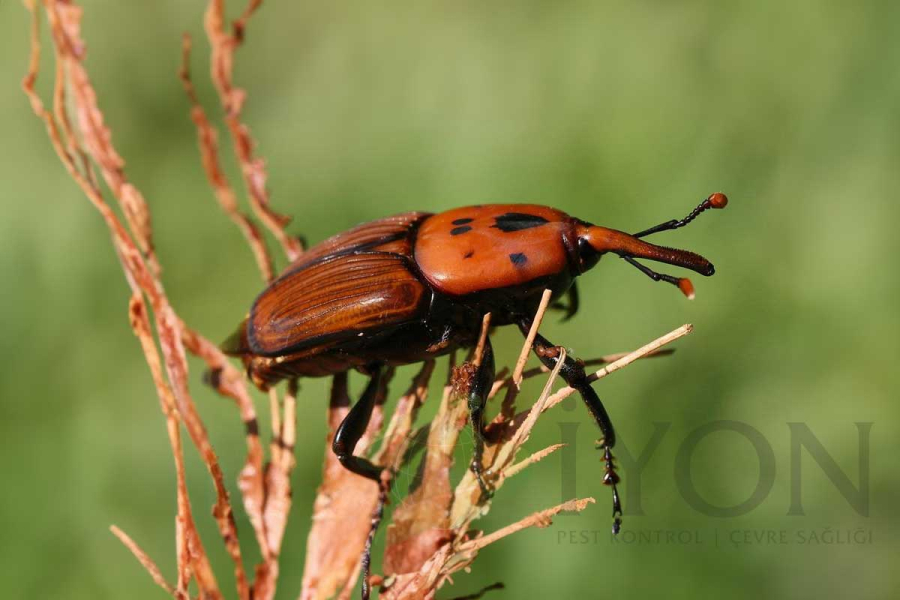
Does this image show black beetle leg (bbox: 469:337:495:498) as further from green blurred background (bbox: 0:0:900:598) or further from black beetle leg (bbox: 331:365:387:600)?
green blurred background (bbox: 0:0:900:598)

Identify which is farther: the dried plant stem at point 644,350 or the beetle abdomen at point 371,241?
the beetle abdomen at point 371,241

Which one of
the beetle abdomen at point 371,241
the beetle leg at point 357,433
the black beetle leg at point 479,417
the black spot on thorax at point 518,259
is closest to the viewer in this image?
the black beetle leg at point 479,417

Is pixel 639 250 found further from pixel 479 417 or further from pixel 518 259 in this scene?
pixel 479 417

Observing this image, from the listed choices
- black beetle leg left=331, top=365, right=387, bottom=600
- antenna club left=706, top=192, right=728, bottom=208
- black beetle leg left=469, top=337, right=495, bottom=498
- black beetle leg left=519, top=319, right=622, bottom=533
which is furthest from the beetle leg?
antenna club left=706, top=192, right=728, bottom=208

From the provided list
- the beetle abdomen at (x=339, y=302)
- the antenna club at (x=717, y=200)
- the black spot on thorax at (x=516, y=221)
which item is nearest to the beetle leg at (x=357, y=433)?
the beetle abdomen at (x=339, y=302)

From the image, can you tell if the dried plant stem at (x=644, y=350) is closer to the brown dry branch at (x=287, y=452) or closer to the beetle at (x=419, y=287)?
the brown dry branch at (x=287, y=452)

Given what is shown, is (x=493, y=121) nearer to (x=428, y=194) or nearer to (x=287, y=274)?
(x=428, y=194)
